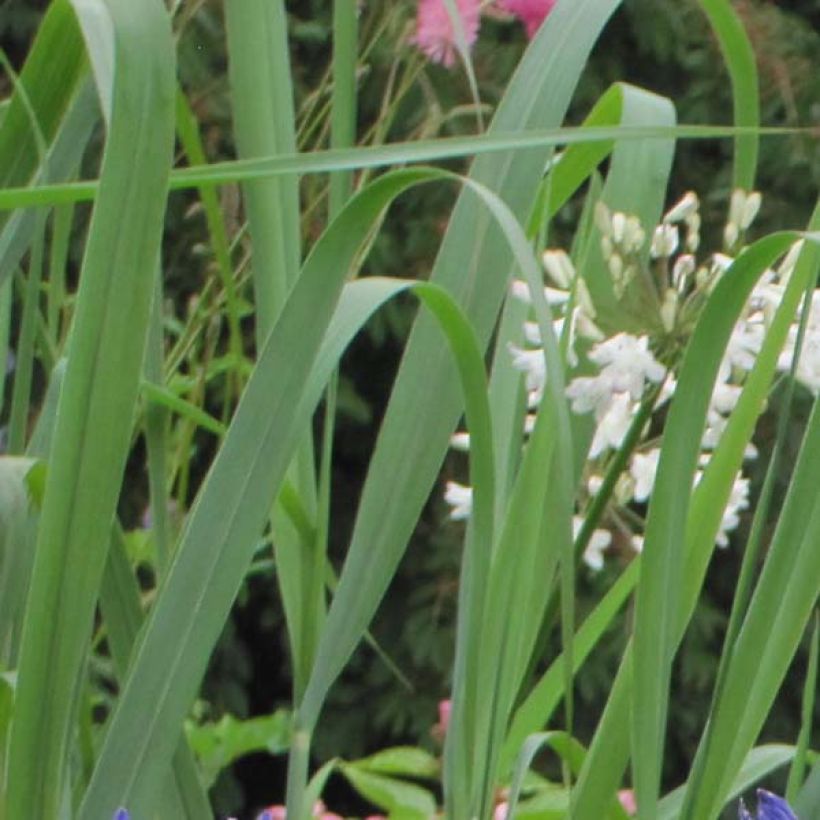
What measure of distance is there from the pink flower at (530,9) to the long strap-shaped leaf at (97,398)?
1.45 ft

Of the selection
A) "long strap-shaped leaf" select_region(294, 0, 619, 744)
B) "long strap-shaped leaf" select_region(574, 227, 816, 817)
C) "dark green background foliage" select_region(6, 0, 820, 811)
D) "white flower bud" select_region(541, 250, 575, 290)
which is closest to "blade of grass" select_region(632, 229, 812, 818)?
"long strap-shaped leaf" select_region(574, 227, 816, 817)

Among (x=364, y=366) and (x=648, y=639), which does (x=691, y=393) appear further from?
(x=364, y=366)

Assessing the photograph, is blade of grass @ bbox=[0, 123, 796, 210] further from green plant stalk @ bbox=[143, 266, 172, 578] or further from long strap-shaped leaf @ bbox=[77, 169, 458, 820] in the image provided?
green plant stalk @ bbox=[143, 266, 172, 578]

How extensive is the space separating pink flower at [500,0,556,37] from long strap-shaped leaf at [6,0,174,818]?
44cm

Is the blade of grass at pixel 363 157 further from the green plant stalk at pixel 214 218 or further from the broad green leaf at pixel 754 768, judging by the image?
the broad green leaf at pixel 754 768

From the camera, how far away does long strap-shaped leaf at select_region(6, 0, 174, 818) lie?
2.09 ft

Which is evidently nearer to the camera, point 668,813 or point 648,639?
point 648,639

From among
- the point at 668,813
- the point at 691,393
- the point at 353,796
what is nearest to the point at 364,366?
the point at 353,796

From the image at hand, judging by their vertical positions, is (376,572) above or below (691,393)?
below

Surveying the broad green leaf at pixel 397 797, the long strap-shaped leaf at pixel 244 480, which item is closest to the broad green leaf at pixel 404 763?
the broad green leaf at pixel 397 797

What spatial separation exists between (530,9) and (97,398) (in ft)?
1.60

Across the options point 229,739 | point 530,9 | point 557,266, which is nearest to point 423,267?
point 229,739

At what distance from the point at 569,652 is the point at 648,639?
57 mm

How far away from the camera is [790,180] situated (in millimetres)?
3098
